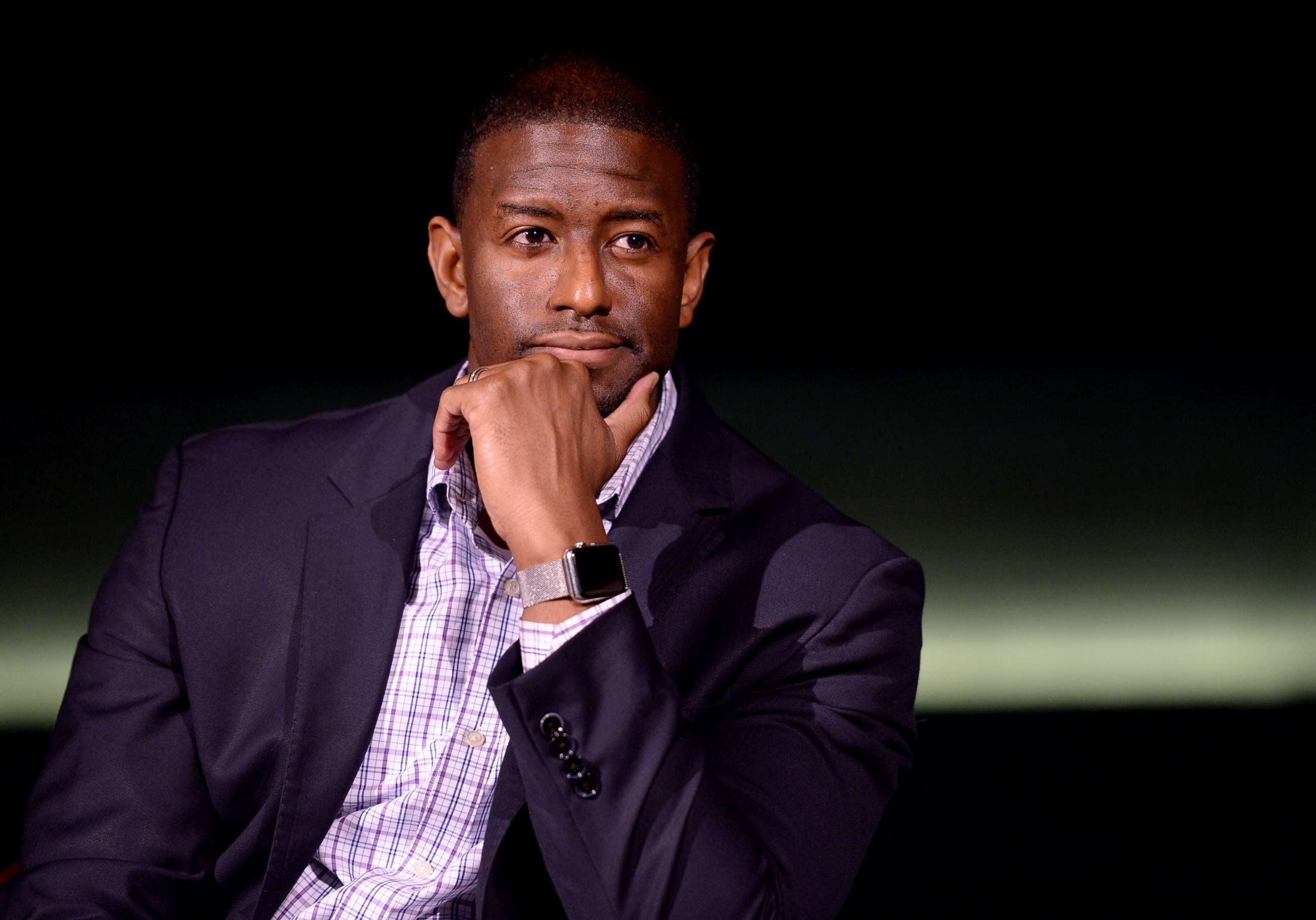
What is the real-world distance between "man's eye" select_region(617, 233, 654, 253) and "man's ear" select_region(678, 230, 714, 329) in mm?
182

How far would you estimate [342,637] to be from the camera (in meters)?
1.86

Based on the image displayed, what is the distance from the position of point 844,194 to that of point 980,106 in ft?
1.26

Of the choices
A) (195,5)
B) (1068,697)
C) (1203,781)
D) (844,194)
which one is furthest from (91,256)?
(1203,781)

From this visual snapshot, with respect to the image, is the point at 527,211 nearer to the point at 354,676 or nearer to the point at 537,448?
the point at 537,448

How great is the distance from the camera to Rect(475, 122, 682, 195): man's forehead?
188 cm

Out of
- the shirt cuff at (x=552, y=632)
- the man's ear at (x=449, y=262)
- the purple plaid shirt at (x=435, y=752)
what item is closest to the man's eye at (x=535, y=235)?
the man's ear at (x=449, y=262)

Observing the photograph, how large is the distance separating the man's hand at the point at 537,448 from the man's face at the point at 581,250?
0.32 ft

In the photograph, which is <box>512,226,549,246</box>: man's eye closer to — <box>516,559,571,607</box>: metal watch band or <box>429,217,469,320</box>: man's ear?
<box>429,217,469,320</box>: man's ear

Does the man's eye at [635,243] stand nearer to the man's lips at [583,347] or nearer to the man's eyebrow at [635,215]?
the man's eyebrow at [635,215]

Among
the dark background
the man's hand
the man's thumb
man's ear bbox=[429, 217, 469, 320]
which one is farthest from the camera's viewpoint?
the dark background

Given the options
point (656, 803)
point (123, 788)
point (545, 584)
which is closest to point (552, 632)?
point (545, 584)

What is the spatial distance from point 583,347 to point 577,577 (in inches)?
17.5

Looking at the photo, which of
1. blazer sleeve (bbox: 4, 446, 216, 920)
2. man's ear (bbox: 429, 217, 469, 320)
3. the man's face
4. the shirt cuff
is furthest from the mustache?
blazer sleeve (bbox: 4, 446, 216, 920)

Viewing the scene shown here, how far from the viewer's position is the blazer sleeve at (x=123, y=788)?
177 centimetres
